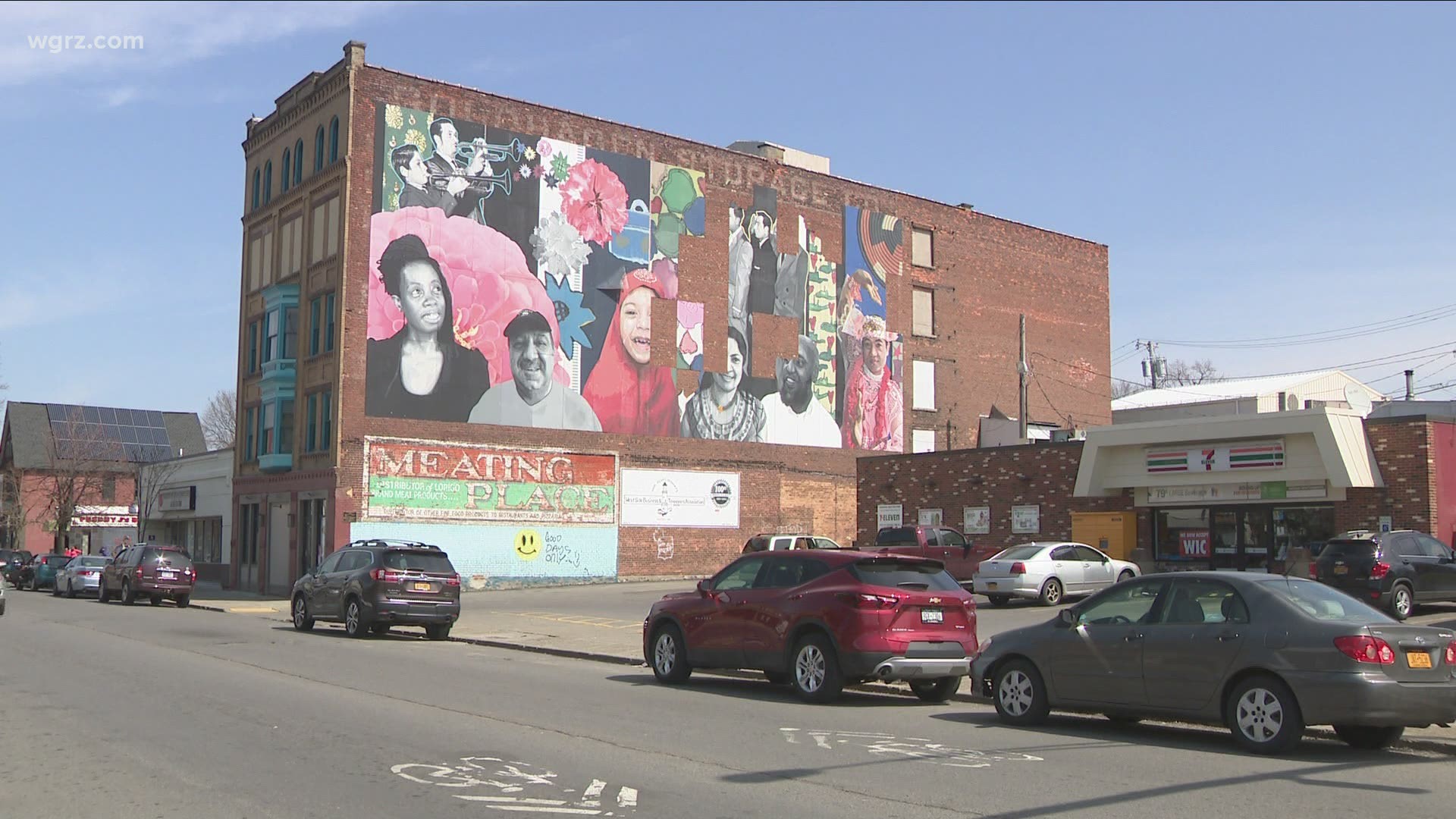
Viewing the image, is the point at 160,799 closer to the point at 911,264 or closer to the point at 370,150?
the point at 370,150

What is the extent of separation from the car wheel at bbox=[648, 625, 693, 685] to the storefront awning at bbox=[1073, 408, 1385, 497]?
19.4 metres

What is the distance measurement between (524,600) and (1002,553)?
15115 mm

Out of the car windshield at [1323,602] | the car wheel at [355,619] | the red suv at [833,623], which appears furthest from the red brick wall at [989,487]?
the car windshield at [1323,602]

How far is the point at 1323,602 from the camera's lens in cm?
1127

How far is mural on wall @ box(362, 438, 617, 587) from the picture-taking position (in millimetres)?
42438

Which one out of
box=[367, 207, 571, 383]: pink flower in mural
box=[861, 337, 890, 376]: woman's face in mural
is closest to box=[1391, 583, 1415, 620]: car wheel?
box=[367, 207, 571, 383]: pink flower in mural

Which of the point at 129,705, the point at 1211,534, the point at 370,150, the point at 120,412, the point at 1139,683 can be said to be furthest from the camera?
the point at 120,412

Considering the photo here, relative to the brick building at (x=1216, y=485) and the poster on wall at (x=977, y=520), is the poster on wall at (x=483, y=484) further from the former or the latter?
the poster on wall at (x=977, y=520)

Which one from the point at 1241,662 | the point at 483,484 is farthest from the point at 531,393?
the point at 1241,662

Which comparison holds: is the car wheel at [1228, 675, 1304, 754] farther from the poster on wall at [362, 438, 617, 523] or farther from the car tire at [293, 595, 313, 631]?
the poster on wall at [362, 438, 617, 523]

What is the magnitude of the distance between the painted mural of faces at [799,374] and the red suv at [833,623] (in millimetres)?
35751

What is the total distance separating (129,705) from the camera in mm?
13578

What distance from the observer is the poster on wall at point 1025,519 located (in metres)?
37.7

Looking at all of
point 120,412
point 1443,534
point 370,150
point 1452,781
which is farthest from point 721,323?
point 120,412
